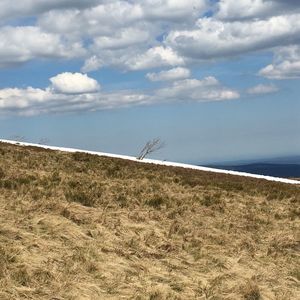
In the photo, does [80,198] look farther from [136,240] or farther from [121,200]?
[136,240]

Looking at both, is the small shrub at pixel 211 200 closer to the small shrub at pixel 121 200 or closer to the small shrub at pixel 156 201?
the small shrub at pixel 156 201

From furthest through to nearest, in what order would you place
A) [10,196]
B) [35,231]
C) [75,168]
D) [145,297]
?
[75,168]
[10,196]
[35,231]
[145,297]

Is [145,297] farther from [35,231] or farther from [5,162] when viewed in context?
[5,162]

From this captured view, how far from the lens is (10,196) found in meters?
17.1

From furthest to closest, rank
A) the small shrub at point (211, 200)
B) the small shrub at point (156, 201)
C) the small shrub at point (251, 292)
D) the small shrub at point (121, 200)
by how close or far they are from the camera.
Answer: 1. the small shrub at point (211, 200)
2. the small shrub at point (156, 201)
3. the small shrub at point (121, 200)
4. the small shrub at point (251, 292)

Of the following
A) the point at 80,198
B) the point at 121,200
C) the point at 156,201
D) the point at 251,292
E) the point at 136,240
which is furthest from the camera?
the point at 156,201

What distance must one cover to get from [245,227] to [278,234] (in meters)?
1.27

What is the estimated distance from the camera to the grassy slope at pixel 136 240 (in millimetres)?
10172

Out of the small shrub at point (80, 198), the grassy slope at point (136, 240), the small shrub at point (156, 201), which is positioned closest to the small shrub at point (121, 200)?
the grassy slope at point (136, 240)

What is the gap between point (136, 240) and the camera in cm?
1424

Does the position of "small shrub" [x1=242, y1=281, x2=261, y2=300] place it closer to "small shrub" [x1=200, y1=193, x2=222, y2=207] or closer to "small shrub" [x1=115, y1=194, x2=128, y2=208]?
"small shrub" [x1=115, y1=194, x2=128, y2=208]

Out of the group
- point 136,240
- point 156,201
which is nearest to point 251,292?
point 136,240

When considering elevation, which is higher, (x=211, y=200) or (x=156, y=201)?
(x=156, y=201)

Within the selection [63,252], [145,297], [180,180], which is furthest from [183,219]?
[180,180]
